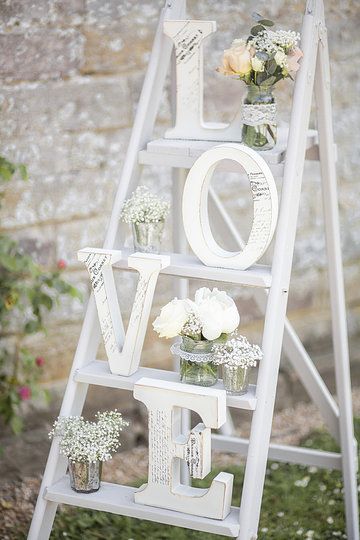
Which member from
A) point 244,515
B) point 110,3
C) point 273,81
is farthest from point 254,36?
point 244,515

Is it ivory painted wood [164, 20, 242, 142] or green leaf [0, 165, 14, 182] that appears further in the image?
green leaf [0, 165, 14, 182]

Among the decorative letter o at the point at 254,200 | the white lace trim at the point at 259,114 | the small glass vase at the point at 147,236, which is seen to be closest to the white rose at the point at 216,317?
the decorative letter o at the point at 254,200

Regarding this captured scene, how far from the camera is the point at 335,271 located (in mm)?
2906

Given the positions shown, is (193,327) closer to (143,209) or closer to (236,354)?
(236,354)

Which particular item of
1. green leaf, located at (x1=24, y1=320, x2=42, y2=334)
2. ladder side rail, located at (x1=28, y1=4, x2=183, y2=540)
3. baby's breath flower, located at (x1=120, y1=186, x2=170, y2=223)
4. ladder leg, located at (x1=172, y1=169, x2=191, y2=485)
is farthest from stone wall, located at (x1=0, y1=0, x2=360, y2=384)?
baby's breath flower, located at (x1=120, y1=186, x2=170, y2=223)

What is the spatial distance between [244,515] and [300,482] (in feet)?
4.13

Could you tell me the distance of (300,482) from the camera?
353cm

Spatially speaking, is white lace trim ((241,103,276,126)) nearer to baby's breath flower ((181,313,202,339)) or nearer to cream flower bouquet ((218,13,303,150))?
cream flower bouquet ((218,13,303,150))

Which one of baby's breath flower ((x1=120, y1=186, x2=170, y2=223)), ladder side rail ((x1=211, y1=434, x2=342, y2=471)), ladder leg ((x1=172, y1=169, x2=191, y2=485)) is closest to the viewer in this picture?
baby's breath flower ((x1=120, y1=186, x2=170, y2=223))

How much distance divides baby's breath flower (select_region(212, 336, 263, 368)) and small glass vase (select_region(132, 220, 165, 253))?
1.24 ft

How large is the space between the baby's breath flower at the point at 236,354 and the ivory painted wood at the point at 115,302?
23 centimetres

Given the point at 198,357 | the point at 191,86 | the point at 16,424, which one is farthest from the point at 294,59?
the point at 16,424

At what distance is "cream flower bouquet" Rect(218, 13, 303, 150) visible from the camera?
97.0 inches

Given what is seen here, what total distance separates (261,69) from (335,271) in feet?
2.47
